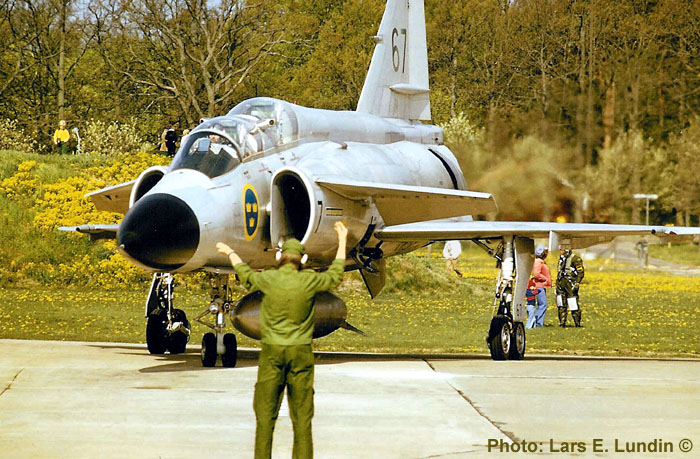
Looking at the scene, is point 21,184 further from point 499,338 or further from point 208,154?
point 499,338

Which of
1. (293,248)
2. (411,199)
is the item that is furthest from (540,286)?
(293,248)

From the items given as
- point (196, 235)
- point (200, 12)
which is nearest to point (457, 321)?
point (196, 235)

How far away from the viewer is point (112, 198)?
696 inches

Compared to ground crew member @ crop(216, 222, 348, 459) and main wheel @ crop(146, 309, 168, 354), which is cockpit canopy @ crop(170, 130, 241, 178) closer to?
main wheel @ crop(146, 309, 168, 354)

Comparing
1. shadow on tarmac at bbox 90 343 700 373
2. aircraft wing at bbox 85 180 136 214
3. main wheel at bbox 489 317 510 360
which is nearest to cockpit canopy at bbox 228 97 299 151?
aircraft wing at bbox 85 180 136 214

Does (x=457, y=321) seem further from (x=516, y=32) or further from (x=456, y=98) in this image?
(x=456, y=98)

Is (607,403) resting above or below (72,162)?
below

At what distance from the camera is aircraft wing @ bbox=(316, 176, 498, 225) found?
50.3 feet

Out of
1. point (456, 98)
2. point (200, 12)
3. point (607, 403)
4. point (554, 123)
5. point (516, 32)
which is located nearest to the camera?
point (607, 403)

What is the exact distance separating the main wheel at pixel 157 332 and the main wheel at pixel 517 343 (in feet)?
18.1

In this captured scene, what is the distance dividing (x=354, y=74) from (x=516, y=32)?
26827 mm

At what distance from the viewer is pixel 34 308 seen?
26.3 m

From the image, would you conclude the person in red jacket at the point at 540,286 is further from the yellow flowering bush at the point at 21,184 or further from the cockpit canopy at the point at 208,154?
the yellow flowering bush at the point at 21,184

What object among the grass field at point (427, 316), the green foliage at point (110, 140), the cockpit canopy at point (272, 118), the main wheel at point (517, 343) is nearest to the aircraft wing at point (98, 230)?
the grass field at point (427, 316)
